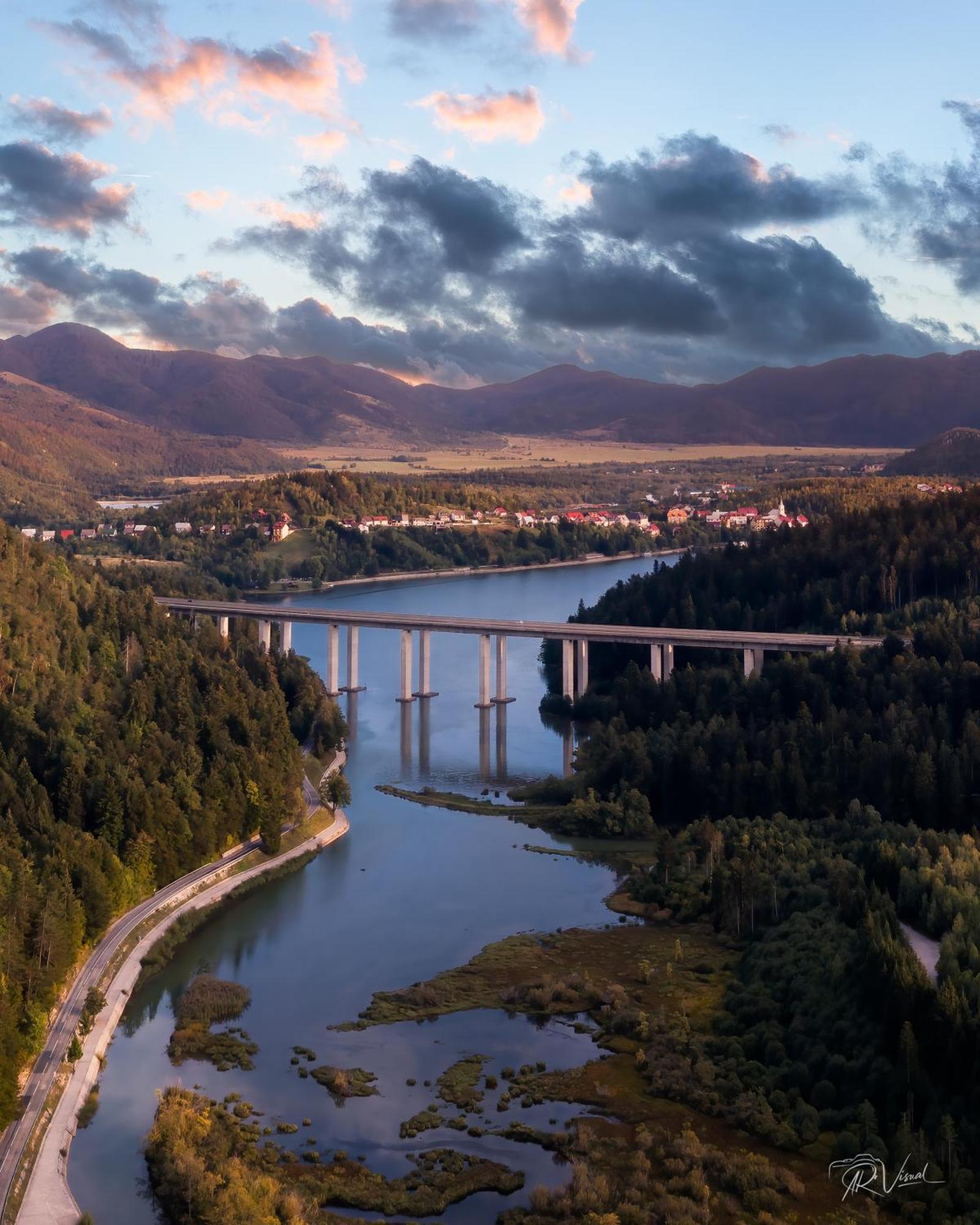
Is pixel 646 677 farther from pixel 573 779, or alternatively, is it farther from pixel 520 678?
pixel 520 678

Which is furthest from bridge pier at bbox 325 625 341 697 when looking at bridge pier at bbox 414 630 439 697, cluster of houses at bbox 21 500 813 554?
cluster of houses at bbox 21 500 813 554

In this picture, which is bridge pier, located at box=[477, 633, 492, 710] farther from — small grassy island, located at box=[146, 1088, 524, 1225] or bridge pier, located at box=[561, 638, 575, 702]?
small grassy island, located at box=[146, 1088, 524, 1225]

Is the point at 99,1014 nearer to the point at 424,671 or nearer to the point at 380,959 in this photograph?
the point at 380,959

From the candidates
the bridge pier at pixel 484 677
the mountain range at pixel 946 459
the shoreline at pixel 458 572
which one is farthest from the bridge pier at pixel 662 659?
the mountain range at pixel 946 459

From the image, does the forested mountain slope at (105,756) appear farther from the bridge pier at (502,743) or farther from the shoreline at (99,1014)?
the bridge pier at (502,743)

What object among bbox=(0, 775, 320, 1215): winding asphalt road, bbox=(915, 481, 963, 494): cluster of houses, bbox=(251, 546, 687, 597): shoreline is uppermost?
bbox=(915, 481, 963, 494): cluster of houses

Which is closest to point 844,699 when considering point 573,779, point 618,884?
point 573,779

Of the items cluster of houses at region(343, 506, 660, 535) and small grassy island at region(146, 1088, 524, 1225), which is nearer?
small grassy island at region(146, 1088, 524, 1225)
